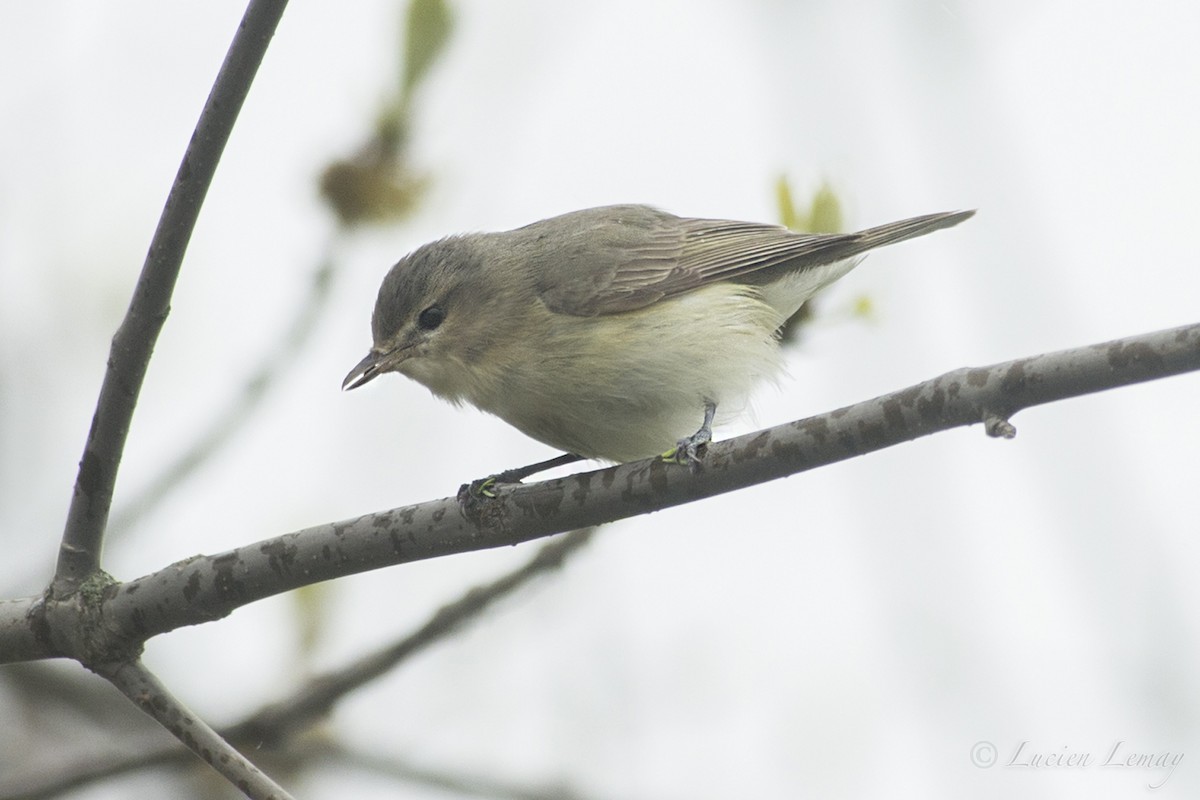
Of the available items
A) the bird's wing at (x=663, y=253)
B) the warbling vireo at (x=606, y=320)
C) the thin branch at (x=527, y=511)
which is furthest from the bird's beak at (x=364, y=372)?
the thin branch at (x=527, y=511)

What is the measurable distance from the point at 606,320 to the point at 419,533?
1.69m

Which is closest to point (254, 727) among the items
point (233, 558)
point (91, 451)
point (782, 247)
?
point (233, 558)

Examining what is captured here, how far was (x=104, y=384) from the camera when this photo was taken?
298 centimetres

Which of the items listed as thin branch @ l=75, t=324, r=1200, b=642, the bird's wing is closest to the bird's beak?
the bird's wing

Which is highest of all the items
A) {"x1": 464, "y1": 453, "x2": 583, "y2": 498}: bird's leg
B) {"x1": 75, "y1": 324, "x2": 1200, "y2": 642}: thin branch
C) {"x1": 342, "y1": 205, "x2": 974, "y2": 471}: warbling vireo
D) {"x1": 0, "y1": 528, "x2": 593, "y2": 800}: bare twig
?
A: {"x1": 342, "y1": 205, "x2": 974, "y2": 471}: warbling vireo

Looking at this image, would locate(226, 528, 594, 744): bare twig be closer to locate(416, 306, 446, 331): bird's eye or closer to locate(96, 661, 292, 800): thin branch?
locate(96, 661, 292, 800): thin branch

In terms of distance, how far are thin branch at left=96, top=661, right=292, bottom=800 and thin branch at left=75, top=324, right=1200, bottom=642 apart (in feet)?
0.36

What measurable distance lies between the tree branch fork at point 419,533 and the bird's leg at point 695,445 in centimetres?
7

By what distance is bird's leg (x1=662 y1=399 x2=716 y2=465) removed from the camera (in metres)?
3.21

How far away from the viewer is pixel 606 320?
4719 millimetres

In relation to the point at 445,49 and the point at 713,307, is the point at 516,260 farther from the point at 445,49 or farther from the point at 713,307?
the point at 445,49

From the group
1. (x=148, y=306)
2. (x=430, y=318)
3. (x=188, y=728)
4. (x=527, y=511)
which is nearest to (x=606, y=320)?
(x=430, y=318)

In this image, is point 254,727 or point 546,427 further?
point 546,427

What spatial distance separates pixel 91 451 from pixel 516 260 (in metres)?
2.57
